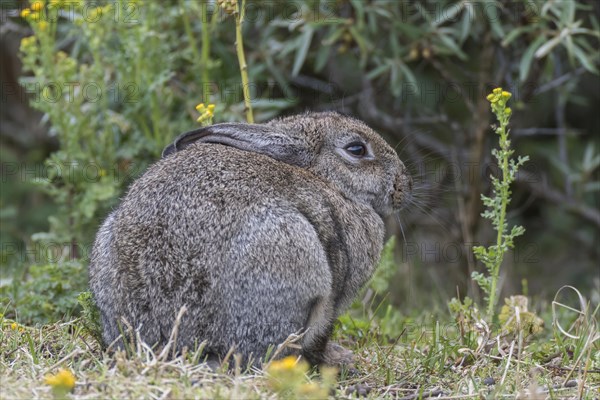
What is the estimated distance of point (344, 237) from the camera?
5.61 meters

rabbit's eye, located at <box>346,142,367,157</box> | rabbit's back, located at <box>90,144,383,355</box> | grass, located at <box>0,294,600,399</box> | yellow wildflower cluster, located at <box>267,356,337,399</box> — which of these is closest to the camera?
yellow wildflower cluster, located at <box>267,356,337,399</box>

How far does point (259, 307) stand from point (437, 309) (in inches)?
109

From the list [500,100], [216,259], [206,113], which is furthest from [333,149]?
[216,259]

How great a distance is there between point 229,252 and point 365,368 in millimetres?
1266

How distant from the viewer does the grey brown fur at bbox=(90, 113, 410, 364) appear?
4949 millimetres

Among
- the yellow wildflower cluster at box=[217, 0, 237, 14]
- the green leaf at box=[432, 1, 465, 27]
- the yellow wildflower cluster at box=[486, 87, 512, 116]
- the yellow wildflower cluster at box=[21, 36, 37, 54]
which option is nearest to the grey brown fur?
the yellow wildflower cluster at box=[217, 0, 237, 14]

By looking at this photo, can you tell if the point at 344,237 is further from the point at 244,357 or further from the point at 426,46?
the point at 426,46

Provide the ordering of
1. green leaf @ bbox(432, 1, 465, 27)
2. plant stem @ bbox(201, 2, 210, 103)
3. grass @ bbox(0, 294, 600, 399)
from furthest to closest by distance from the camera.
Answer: green leaf @ bbox(432, 1, 465, 27)
plant stem @ bbox(201, 2, 210, 103)
grass @ bbox(0, 294, 600, 399)

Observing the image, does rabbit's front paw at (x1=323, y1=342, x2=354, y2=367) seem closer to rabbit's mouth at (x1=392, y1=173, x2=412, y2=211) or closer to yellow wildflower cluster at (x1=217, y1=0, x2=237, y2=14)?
rabbit's mouth at (x1=392, y1=173, x2=412, y2=211)

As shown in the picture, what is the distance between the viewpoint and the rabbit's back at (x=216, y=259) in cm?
495

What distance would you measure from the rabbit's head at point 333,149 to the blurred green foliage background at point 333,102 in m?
0.45

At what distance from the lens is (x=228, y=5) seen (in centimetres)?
628

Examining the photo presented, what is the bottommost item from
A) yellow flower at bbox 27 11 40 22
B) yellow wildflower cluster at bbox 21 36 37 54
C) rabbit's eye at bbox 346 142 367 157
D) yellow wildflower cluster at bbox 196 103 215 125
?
rabbit's eye at bbox 346 142 367 157

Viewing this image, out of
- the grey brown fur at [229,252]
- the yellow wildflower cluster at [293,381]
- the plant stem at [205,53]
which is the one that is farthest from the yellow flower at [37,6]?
the yellow wildflower cluster at [293,381]
